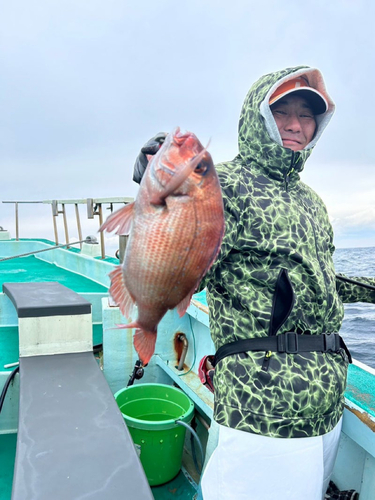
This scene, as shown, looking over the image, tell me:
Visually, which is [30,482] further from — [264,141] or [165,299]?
[264,141]

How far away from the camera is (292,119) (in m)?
2.29

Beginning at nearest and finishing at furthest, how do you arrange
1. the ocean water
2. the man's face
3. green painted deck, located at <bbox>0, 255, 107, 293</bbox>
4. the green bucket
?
the man's face < the green bucket < the ocean water < green painted deck, located at <bbox>0, 255, 107, 293</bbox>

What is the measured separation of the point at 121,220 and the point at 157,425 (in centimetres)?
242

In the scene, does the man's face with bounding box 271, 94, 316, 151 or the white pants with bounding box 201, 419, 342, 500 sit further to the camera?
the man's face with bounding box 271, 94, 316, 151

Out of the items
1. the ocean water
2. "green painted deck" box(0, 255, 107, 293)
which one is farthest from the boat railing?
the ocean water

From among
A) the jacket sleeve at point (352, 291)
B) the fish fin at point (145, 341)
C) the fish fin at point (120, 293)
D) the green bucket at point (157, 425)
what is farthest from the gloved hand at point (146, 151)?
the green bucket at point (157, 425)

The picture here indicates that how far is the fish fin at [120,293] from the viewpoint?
1.38m

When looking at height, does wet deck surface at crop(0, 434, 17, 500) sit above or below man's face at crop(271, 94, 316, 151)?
below

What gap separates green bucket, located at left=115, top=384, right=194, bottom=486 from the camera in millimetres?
3227

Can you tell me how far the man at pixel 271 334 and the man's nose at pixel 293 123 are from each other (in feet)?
0.56

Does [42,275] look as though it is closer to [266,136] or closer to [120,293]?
[266,136]

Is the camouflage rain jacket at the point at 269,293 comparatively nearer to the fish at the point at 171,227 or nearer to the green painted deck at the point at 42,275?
the fish at the point at 171,227

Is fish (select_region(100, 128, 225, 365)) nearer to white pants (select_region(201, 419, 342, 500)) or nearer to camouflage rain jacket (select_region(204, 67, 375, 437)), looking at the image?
camouflage rain jacket (select_region(204, 67, 375, 437))

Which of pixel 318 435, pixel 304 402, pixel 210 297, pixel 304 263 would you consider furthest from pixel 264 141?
pixel 318 435
